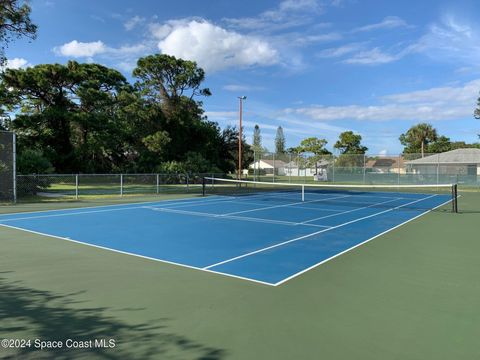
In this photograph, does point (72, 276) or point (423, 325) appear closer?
point (423, 325)

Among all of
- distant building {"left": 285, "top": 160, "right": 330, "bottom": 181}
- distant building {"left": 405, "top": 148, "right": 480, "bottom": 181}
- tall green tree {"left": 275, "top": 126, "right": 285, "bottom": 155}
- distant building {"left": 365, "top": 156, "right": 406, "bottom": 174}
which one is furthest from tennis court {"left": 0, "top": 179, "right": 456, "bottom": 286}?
tall green tree {"left": 275, "top": 126, "right": 285, "bottom": 155}

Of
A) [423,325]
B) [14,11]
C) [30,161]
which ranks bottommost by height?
[423,325]

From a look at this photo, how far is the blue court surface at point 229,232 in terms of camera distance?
7340 millimetres

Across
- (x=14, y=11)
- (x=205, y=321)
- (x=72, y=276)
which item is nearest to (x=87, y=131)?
(x=14, y=11)

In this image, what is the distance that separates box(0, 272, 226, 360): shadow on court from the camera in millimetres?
3658

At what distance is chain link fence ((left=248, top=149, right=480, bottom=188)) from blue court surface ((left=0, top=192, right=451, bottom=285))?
→ 21.6 meters

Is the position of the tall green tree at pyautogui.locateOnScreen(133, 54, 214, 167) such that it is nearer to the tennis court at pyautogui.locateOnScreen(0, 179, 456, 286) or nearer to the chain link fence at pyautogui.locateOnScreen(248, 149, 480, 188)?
the chain link fence at pyautogui.locateOnScreen(248, 149, 480, 188)

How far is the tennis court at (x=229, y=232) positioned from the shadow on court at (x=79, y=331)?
231 centimetres

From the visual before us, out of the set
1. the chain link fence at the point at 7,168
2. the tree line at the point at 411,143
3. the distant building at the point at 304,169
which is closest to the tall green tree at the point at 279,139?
the tree line at the point at 411,143

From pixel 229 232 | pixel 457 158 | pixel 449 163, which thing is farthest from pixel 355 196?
pixel 457 158

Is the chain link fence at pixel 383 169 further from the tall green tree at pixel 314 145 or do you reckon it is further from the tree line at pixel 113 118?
the tall green tree at pixel 314 145

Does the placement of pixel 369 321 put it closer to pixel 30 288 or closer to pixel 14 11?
pixel 30 288

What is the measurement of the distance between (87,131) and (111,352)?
41.4 meters

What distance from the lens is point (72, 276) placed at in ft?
20.7
